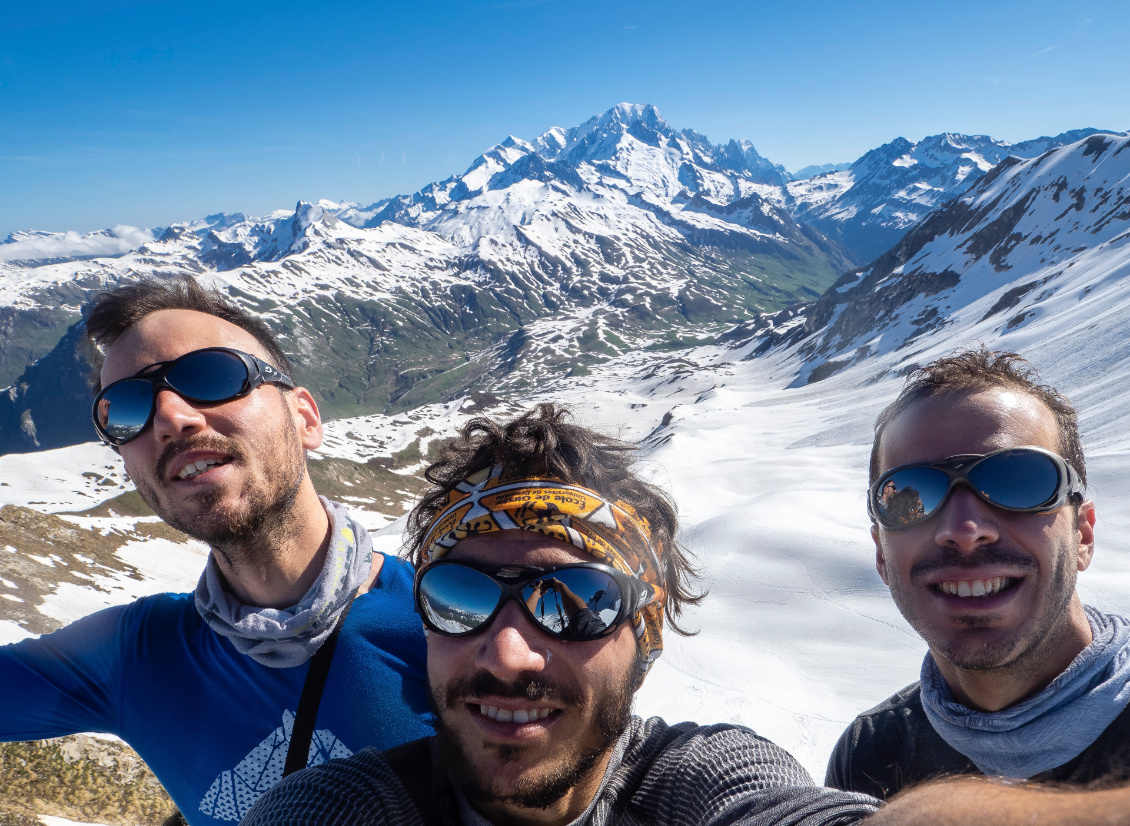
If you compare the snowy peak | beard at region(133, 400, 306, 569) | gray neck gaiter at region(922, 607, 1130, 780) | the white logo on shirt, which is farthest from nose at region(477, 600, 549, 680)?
the snowy peak

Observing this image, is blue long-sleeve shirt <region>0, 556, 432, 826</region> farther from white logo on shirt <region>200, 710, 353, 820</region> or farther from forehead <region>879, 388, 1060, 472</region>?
forehead <region>879, 388, 1060, 472</region>

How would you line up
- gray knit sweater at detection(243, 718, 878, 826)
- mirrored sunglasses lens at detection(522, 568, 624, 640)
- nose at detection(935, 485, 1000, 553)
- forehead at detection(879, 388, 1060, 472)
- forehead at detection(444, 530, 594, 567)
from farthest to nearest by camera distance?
forehead at detection(879, 388, 1060, 472) < nose at detection(935, 485, 1000, 553) < forehead at detection(444, 530, 594, 567) < mirrored sunglasses lens at detection(522, 568, 624, 640) < gray knit sweater at detection(243, 718, 878, 826)

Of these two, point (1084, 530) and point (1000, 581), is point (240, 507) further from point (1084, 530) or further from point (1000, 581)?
point (1084, 530)

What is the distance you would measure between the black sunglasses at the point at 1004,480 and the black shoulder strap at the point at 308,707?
494 cm

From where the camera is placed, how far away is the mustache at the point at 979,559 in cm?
434

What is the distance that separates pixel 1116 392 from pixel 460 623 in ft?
187

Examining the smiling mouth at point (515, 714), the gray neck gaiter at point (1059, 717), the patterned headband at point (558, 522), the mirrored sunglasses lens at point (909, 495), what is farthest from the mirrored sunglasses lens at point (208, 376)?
the gray neck gaiter at point (1059, 717)

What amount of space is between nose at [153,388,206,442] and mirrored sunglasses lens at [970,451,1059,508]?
6.30 m

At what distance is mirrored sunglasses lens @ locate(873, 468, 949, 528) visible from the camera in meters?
4.63

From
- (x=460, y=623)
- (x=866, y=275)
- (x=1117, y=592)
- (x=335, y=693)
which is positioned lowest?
(x=1117, y=592)

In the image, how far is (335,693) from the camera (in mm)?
4535

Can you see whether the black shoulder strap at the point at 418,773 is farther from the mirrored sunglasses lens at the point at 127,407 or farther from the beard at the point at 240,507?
the mirrored sunglasses lens at the point at 127,407

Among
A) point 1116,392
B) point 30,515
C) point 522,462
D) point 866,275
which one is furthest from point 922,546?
point 866,275

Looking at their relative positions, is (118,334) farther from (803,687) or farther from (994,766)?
(803,687)
